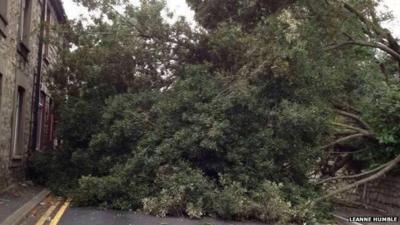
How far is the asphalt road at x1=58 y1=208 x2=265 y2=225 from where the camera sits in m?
10.4

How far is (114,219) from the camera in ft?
35.8

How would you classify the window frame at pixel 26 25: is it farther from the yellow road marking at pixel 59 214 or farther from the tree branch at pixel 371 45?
the tree branch at pixel 371 45

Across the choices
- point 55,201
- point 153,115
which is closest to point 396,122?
point 153,115

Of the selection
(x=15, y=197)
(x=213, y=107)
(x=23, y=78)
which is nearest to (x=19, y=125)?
(x=23, y=78)

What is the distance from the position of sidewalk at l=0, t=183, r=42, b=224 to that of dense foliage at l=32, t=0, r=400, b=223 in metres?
0.77

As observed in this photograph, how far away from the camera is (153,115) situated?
14.4 m

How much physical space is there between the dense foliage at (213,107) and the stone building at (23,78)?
866 millimetres

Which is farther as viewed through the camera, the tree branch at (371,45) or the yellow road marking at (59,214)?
the tree branch at (371,45)

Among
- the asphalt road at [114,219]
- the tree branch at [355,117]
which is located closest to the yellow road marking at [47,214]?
the asphalt road at [114,219]

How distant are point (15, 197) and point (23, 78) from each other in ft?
13.6

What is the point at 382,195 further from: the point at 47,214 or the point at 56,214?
the point at 47,214

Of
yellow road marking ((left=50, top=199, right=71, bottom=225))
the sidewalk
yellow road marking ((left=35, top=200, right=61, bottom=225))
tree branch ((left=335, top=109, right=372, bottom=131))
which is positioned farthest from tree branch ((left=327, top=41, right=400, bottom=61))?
the sidewalk

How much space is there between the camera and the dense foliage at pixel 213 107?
1255 centimetres

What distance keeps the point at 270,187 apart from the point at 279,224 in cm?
91
